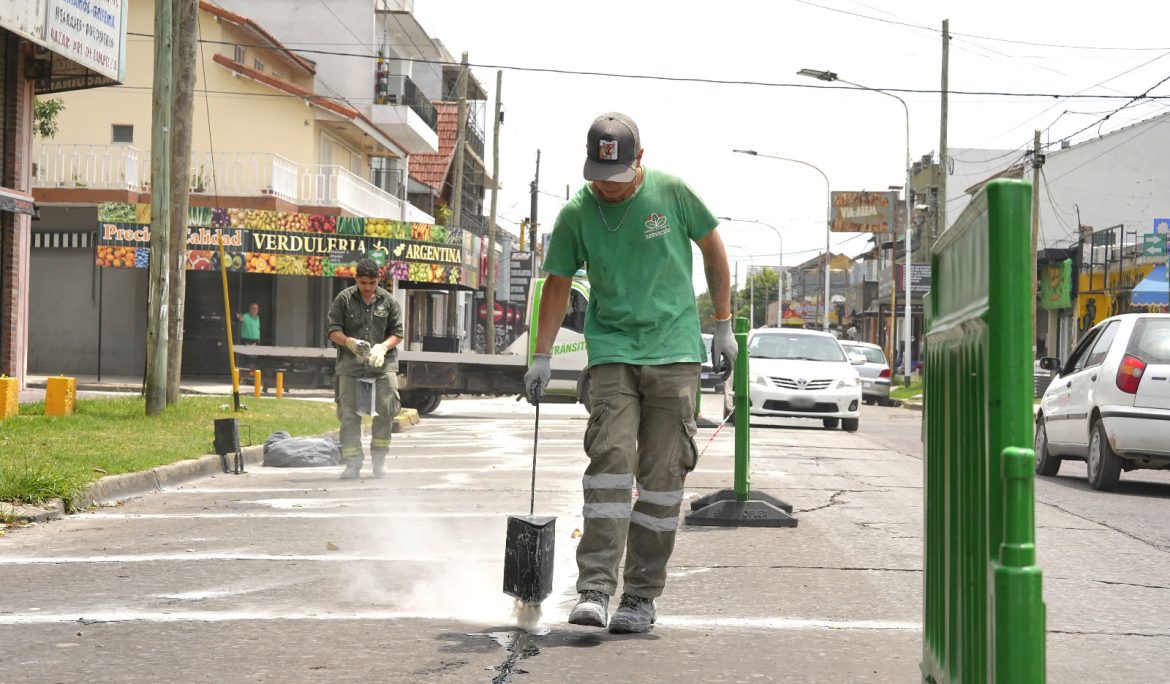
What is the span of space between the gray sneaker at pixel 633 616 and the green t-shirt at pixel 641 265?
3.01 feet

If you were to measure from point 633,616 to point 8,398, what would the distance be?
40.1 feet

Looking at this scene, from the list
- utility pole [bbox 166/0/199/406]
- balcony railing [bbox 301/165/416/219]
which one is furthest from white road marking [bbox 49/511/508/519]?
balcony railing [bbox 301/165/416/219]

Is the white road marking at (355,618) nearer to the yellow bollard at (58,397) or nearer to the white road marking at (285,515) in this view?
the white road marking at (285,515)

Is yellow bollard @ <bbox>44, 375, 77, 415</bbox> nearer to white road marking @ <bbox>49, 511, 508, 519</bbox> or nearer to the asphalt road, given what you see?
the asphalt road

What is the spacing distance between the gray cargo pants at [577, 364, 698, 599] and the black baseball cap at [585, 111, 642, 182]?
29.4 inches

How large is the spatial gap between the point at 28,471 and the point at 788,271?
145032mm

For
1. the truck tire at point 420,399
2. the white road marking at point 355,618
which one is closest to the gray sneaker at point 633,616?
the white road marking at point 355,618

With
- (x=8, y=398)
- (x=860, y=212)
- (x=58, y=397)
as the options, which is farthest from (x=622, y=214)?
(x=860, y=212)

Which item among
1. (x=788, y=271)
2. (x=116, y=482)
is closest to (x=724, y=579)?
(x=116, y=482)

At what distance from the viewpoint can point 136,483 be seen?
10.9 m

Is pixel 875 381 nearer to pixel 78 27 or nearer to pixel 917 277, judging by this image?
pixel 917 277

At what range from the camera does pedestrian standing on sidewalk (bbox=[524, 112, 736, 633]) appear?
215 inches

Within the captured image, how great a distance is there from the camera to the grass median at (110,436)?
9.73 meters

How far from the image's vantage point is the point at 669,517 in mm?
5613
